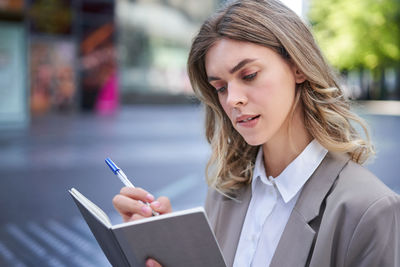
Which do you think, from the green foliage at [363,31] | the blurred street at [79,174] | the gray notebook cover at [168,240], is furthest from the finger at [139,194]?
the green foliage at [363,31]

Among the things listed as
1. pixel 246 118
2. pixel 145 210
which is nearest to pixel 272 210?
pixel 246 118

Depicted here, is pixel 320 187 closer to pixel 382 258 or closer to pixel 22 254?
pixel 382 258

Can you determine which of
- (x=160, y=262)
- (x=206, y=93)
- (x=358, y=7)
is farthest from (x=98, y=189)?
(x=358, y=7)

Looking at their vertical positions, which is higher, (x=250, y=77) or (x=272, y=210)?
(x=250, y=77)

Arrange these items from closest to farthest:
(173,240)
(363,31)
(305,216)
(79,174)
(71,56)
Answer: (173,240), (305,216), (79,174), (71,56), (363,31)

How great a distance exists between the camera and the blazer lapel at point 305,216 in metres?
1.48

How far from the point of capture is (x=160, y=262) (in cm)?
139

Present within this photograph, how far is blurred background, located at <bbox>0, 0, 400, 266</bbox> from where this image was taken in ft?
19.3

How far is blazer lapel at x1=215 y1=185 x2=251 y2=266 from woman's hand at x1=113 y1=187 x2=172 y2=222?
0.31 metres

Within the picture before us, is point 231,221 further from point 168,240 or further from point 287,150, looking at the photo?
point 168,240

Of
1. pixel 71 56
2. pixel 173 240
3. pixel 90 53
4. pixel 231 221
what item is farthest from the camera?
pixel 90 53

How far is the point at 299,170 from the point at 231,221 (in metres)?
0.37

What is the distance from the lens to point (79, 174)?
8383 mm

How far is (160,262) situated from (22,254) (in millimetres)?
3776
